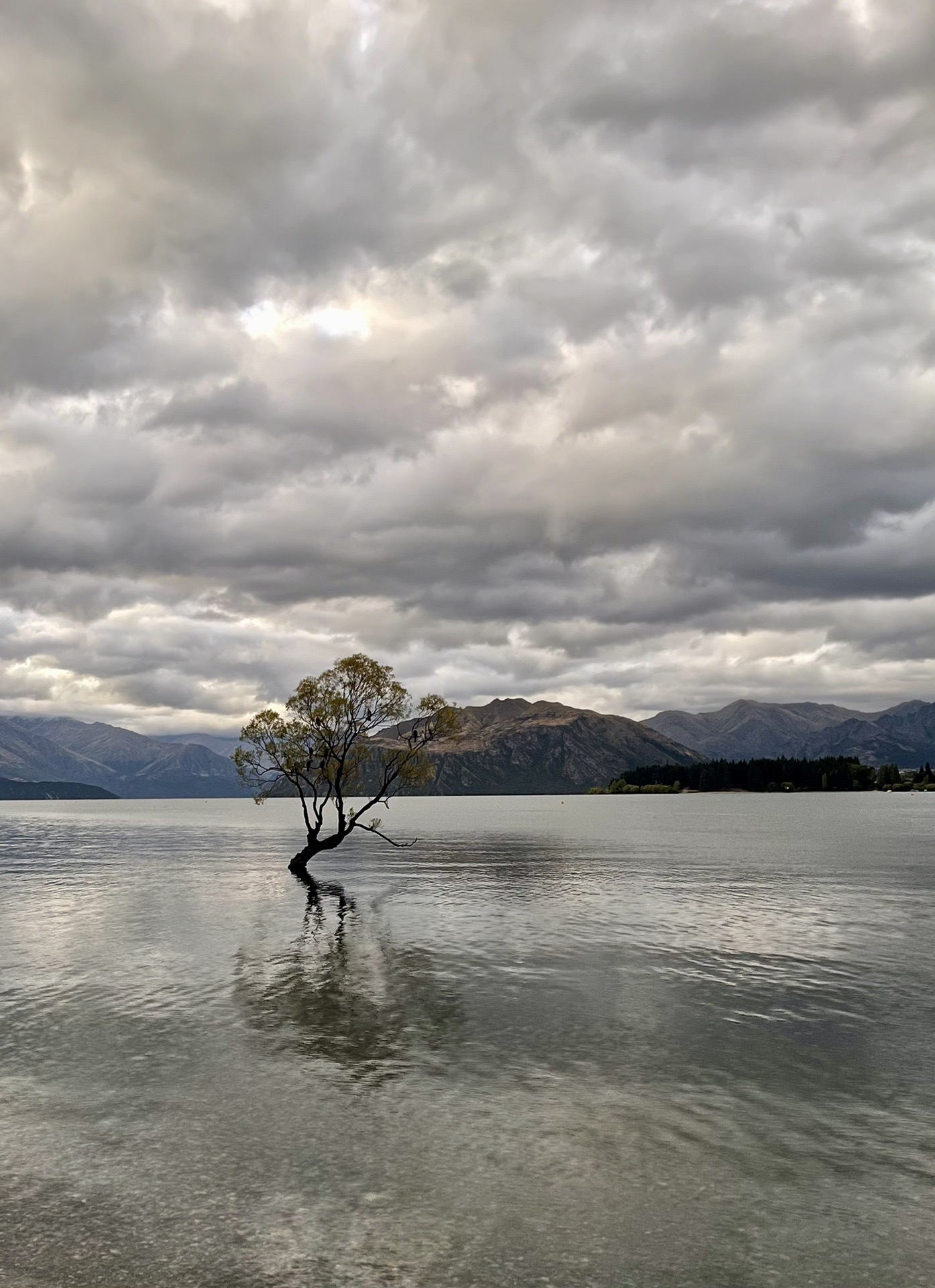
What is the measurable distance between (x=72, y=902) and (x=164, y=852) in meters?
75.4

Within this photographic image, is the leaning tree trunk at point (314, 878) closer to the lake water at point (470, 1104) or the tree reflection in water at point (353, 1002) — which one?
the lake water at point (470, 1104)

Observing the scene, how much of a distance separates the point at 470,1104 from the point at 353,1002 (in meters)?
15.0

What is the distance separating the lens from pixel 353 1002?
40094mm

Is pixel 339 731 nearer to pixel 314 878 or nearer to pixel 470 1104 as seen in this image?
pixel 314 878

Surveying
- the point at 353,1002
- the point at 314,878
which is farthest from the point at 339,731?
the point at 353,1002

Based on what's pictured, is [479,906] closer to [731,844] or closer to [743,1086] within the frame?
[743,1086]

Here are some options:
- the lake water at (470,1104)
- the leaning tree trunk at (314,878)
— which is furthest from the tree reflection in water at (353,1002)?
the leaning tree trunk at (314,878)

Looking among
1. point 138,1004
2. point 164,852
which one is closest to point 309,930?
point 138,1004

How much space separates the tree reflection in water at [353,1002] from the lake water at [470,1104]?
0.22 m

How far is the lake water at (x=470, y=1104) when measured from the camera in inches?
687

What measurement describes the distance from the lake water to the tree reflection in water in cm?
22

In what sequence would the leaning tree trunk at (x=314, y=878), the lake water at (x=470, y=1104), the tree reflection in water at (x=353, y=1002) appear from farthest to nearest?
the leaning tree trunk at (x=314, y=878), the tree reflection in water at (x=353, y=1002), the lake water at (x=470, y=1104)

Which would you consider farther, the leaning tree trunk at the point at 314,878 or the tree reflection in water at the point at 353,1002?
the leaning tree trunk at the point at 314,878

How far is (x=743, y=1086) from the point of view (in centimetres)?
2797
